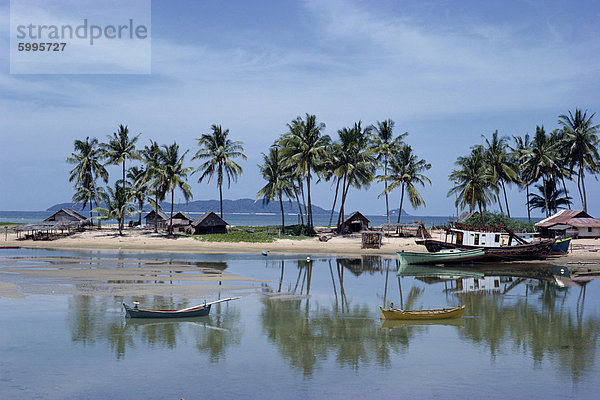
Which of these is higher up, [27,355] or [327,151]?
[327,151]

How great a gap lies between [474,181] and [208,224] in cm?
3212

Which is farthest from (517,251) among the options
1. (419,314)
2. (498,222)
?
(419,314)

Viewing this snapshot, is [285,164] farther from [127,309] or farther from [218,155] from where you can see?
[127,309]

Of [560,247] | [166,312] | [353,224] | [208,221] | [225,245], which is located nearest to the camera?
[166,312]

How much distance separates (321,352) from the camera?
58.7ft

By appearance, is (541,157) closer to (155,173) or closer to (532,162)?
(532,162)

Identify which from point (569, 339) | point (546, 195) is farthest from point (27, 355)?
point (546, 195)

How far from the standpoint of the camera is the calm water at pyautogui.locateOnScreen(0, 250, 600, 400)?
578 inches

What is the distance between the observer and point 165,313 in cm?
2181

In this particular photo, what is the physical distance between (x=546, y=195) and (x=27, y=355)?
66642 mm

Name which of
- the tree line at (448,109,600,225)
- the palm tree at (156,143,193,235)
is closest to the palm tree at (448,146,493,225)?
the tree line at (448,109,600,225)

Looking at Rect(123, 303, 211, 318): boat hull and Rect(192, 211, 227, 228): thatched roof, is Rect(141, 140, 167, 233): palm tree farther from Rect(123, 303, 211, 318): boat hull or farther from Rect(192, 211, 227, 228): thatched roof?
Rect(123, 303, 211, 318): boat hull

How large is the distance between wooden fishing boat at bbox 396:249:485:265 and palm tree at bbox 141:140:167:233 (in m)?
30.4

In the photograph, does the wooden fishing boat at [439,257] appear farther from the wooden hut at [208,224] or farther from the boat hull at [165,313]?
the wooden hut at [208,224]
